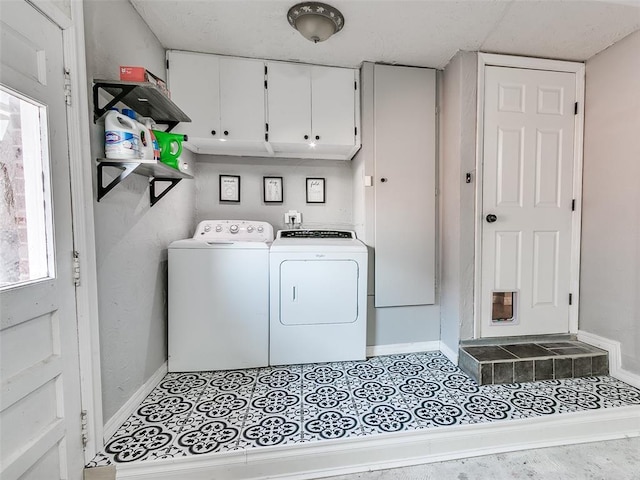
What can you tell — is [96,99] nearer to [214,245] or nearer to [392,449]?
[214,245]

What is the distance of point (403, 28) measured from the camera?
1764mm

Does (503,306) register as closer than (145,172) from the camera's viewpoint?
No

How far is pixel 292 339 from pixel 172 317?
2.76 ft

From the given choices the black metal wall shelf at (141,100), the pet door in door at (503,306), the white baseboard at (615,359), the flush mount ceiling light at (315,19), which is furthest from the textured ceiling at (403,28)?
the white baseboard at (615,359)

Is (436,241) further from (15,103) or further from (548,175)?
(15,103)

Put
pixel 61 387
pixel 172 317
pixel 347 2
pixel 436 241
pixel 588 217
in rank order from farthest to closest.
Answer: pixel 436 241
pixel 588 217
pixel 172 317
pixel 347 2
pixel 61 387

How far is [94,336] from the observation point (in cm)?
125

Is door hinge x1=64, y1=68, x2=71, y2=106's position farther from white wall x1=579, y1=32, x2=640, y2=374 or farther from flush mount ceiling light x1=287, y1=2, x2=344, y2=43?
white wall x1=579, y1=32, x2=640, y2=374

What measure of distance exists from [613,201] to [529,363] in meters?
1.28

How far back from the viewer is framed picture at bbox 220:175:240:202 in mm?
2508

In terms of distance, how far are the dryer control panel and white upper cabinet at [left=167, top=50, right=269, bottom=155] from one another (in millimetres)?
655

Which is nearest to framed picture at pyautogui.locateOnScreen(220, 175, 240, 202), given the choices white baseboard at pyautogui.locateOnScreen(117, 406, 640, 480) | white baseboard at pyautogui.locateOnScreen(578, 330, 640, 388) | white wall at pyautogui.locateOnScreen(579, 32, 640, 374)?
white baseboard at pyautogui.locateOnScreen(117, 406, 640, 480)

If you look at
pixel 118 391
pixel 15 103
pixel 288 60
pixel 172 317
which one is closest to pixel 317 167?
pixel 288 60

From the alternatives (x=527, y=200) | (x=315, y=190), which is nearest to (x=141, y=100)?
(x=315, y=190)
